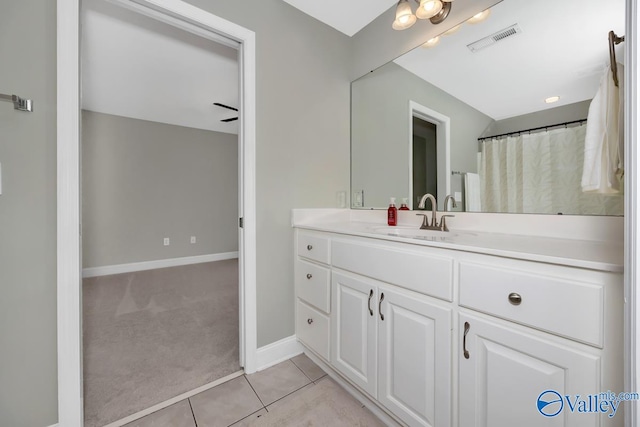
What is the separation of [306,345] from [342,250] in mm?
789

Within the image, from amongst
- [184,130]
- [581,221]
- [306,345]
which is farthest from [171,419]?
[184,130]

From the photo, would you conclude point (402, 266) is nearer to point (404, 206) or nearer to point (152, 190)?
point (404, 206)

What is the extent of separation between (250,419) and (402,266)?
108 centimetres

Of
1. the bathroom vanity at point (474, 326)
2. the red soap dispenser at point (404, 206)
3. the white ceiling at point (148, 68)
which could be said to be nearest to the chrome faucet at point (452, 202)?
the bathroom vanity at point (474, 326)

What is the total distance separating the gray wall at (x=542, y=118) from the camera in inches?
43.8

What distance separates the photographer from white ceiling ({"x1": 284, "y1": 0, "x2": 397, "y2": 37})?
181 centimetres

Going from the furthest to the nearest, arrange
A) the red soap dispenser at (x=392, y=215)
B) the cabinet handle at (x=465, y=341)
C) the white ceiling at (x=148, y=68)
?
the white ceiling at (x=148, y=68) < the red soap dispenser at (x=392, y=215) < the cabinet handle at (x=465, y=341)

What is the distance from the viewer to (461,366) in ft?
3.08

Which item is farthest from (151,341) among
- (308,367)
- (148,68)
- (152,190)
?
(152,190)

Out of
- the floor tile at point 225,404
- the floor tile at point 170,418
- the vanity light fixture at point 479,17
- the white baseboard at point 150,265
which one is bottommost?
the floor tile at point 170,418

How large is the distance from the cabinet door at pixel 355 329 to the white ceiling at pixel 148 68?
2.34m

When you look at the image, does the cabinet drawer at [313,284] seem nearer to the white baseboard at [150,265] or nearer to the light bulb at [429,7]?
the light bulb at [429,7]

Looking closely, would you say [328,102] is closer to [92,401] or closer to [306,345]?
[306,345]
